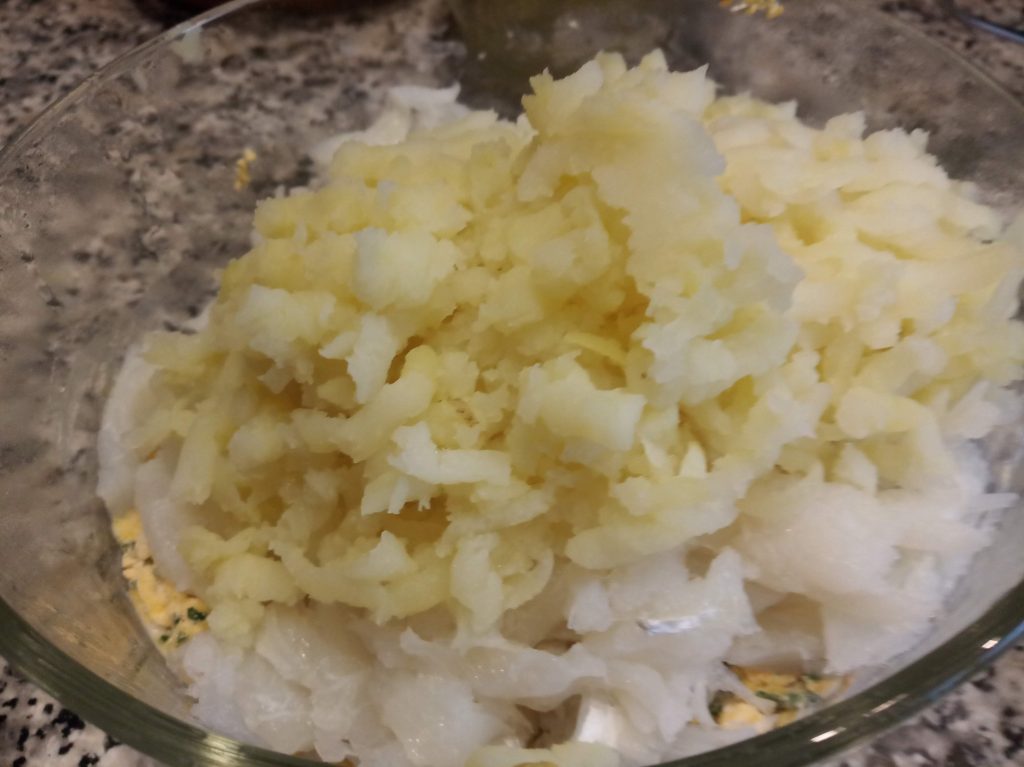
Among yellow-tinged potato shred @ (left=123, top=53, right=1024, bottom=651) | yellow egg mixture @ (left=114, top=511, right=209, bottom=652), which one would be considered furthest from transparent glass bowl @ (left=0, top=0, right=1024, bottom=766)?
yellow-tinged potato shred @ (left=123, top=53, right=1024, bottom=651)

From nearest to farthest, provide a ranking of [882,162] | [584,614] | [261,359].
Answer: [584,614]
[261,359]
[882,162]

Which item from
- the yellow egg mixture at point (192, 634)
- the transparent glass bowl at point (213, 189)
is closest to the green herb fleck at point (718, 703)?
the yellow egg mixture at point (192, 634)

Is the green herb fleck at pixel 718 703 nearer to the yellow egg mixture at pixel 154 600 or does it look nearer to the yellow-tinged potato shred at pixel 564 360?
the yellow-tinged potato shred at pixel 564 360

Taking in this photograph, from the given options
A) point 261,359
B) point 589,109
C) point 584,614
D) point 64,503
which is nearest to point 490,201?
point 589,109

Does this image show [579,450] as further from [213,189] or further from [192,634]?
[213,189]

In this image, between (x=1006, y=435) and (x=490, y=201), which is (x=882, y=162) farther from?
(x=490, y=201)

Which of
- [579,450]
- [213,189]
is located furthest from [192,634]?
[213,189]

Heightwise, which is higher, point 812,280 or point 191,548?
point 812,280
